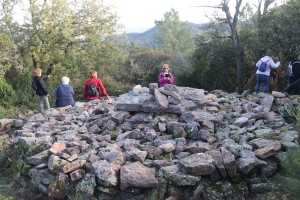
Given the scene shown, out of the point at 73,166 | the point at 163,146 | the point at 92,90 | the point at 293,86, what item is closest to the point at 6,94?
the point at 92,90

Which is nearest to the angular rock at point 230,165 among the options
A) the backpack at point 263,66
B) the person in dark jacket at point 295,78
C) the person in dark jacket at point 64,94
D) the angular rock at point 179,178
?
the angular rock at point 179,178

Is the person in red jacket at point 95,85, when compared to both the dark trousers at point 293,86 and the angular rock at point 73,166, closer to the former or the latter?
the angular rock at point 73,166

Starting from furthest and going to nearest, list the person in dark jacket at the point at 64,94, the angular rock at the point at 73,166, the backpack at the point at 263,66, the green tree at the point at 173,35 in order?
the green tree at the point at 173,35 → the person in dark jacket at the point at 64,94 → the backpack at the point at 263,66 → the angular rock at the point at 73,166

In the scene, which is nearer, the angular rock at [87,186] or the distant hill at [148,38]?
the angular rock at [87,186]

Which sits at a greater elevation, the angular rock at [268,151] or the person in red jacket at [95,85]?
the person in red jacket at [95,85]

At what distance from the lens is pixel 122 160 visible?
232 inches

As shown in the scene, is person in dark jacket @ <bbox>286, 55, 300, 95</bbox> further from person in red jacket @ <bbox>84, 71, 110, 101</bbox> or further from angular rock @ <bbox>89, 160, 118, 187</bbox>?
angular rock @ <bbox>89, 160, 118, 187</bbox>

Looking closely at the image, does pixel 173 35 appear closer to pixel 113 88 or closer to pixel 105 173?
pixel 113 88

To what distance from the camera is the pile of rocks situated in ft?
18.1

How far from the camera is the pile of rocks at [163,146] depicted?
550 cm

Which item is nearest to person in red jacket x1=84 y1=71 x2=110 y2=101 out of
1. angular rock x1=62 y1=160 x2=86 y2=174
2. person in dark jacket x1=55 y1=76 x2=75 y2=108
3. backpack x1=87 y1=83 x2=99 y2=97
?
backpack x1=87 y1=83 x2=99 y2=97

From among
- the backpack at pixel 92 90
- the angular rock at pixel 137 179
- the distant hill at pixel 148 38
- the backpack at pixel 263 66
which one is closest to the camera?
the angular rock at pixel 137 179

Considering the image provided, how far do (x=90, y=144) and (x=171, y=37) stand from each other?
45.0 m

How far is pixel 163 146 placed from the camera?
6285mm
